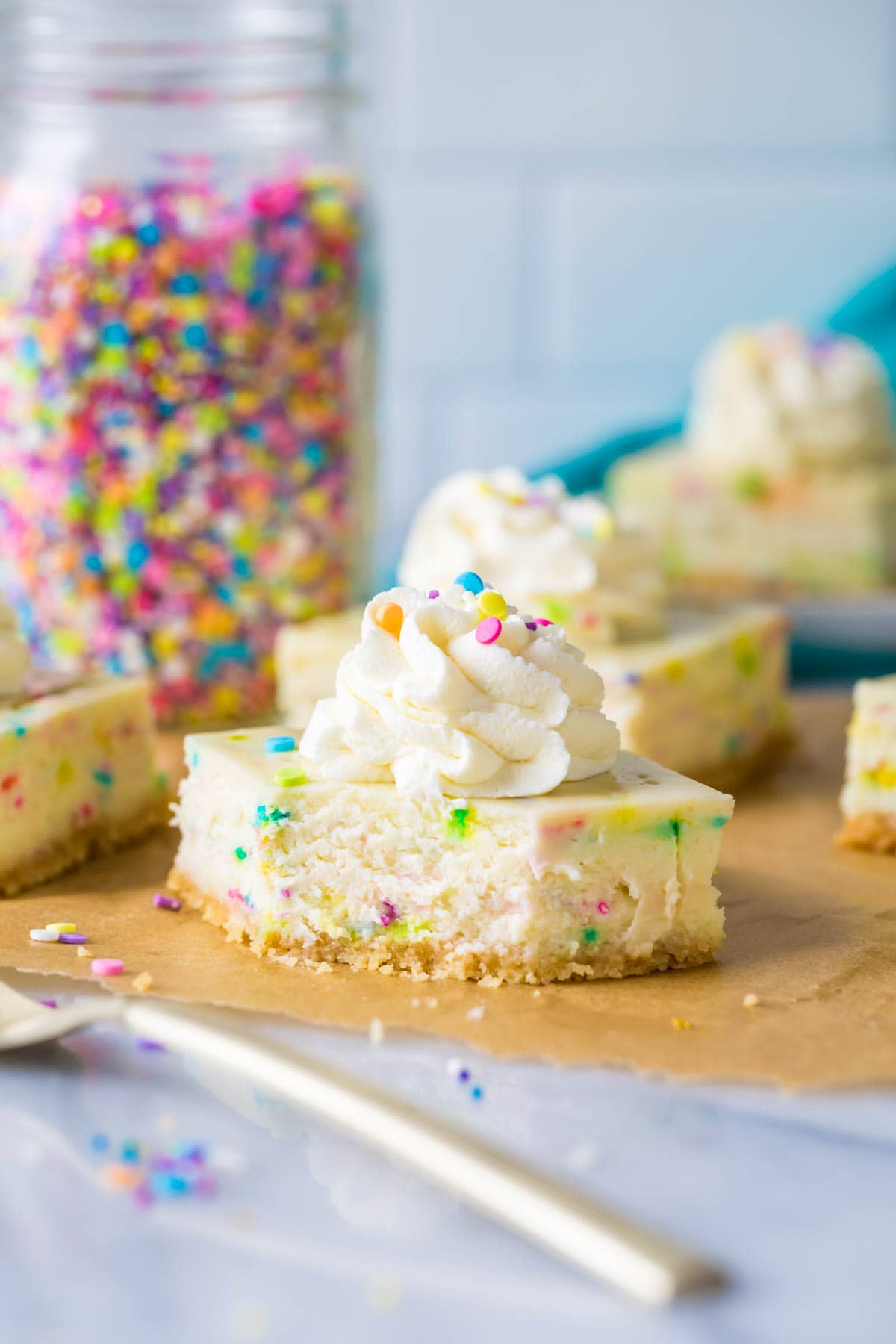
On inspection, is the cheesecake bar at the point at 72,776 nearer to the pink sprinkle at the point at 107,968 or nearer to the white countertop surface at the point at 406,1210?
the pink sprinkle at the point at 107,968

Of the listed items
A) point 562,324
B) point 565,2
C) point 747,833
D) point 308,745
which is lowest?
point 747,833

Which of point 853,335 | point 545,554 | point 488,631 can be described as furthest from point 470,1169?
point 853,335

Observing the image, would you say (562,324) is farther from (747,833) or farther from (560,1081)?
(560,1081)

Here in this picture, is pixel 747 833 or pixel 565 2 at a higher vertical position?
pixel 565 2

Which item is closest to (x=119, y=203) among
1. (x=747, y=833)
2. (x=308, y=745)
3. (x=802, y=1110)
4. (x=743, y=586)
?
(x=308, y=745)

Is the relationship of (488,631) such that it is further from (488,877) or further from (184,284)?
(184,284)
